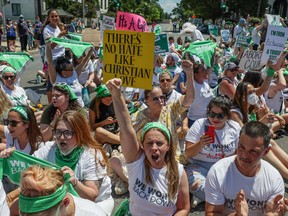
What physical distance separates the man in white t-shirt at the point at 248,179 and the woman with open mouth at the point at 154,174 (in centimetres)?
26

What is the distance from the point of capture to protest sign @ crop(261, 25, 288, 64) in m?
5.34

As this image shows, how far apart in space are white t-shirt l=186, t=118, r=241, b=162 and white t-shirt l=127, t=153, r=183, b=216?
1247 mm

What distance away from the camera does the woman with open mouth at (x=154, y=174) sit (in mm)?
2650

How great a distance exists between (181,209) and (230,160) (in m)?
0.58

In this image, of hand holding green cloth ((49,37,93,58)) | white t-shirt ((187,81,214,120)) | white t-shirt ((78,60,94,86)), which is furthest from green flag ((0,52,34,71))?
white t-shirt ((187,81,214,120))

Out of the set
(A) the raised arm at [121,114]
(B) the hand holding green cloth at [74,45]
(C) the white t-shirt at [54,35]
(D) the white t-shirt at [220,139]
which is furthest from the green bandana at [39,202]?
(C) the white t-shirt at [54,35]

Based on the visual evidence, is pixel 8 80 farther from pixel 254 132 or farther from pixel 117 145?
pixel 254 132

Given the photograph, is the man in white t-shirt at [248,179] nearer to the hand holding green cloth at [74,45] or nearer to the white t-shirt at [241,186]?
the white t-shirt at [241,186]

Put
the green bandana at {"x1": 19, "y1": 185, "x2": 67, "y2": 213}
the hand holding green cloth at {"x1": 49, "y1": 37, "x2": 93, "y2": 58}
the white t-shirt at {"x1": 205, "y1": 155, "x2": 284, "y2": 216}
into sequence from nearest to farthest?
the green bandana at {"x1": 19, "y1": 185, "x2": 67, "y2": 213}
the white t-shirt at {"x1": 205, "y1": 155, "x2": 284, "y2": 216}
the hand holding green cloth at {"x1": 49, "y1": 37, "x2": 93, "y2": 58}

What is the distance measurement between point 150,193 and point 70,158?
762 mm

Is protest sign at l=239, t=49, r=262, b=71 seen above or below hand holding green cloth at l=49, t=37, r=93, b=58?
below

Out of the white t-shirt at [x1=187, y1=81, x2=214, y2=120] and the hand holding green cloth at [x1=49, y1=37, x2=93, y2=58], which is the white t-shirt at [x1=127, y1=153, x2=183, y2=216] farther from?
the hand holding green cloth at [x1=49, y1=37, x2=93, y2=58]

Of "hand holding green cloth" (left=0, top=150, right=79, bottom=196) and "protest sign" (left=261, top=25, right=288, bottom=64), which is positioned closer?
"hand holding green cloth" (left=0, top=150, right=79, bottom=196)

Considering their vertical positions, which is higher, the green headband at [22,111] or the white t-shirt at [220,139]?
the green headband at [22,111]
